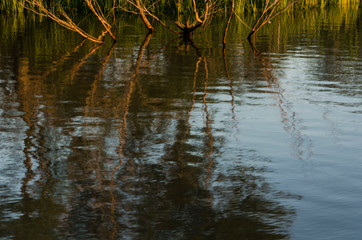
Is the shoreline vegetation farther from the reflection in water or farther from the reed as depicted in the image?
the reflection in water

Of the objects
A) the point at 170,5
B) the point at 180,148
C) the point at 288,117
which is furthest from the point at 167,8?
the point at 180,148

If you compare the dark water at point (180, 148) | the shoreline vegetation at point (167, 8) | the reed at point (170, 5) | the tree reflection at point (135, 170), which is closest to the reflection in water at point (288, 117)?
the dark water at point (180, 148)

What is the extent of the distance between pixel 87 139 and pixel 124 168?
132 centimetres

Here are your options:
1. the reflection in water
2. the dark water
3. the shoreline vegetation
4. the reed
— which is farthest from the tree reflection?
the reed

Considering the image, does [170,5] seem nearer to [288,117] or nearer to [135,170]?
[288,117]

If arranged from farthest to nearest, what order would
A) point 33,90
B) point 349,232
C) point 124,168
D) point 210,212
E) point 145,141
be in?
point 33,90 → point 145,141 → point 124,168 → point 210,212 → point 349,232

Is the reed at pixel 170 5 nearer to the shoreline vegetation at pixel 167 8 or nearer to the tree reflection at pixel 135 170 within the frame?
the shoreline vegetation at pixel 167 8

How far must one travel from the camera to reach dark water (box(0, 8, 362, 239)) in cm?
512

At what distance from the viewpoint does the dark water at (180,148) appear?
512 cm

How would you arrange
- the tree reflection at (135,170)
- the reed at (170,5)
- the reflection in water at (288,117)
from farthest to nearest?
the reed at (170,5)
the reflection in water at (288,117)
the tree reflection at (135,170)

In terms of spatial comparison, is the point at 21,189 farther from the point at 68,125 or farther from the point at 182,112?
the point at 182,112

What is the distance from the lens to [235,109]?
377 inches

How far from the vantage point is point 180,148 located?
7.33 m

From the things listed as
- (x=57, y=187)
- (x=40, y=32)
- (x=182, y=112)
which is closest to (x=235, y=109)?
(x=182, y=112)
